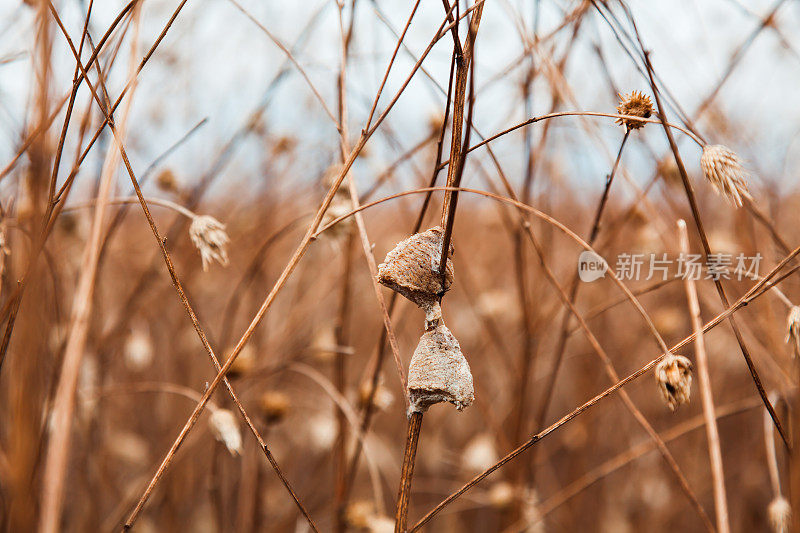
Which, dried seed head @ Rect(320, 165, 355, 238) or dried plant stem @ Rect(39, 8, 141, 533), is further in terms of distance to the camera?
dried seed head @ Rect(320, 165, 355, 238)

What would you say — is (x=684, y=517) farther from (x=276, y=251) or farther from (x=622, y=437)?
(x=276, y=251)

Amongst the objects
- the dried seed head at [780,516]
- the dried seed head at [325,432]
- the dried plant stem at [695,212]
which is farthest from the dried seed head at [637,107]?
the dried seed head at [325,432]

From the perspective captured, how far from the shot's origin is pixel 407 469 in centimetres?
35

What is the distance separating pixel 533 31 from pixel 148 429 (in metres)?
1.04

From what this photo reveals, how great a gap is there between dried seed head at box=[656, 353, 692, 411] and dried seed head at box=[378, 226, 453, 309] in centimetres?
15

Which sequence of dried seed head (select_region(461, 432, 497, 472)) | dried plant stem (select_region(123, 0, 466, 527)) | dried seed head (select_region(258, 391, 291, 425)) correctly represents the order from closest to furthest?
1. dried plant stem (select_region(123, 0, 466, 527))
2. dried seed head (select_region(258, 391, 291, 425))
3. dried seed head (select_region(461, 432, 497, 472))

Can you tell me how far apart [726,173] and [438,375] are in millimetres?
242

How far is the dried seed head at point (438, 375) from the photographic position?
1.19 ft

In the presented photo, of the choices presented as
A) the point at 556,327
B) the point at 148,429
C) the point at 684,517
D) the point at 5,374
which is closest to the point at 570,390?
the point at 556,327

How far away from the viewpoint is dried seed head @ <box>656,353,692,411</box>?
38cm

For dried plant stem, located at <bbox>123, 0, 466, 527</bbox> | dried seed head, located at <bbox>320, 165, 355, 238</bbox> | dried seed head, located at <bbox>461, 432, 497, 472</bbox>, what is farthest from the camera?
dried seed head, located at <bbox>461, 432, 497, 472</bbox>

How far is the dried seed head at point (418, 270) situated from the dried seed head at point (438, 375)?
3 cm

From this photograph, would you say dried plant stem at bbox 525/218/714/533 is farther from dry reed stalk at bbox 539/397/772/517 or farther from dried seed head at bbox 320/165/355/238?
dried seed head at bbox 320/165/355/238

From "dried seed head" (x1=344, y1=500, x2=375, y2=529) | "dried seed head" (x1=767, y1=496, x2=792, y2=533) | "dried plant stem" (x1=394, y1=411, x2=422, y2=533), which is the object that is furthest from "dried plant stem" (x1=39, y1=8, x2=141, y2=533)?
"dried seed head" (x1=767, y1=496, x2=792, y2=533)
